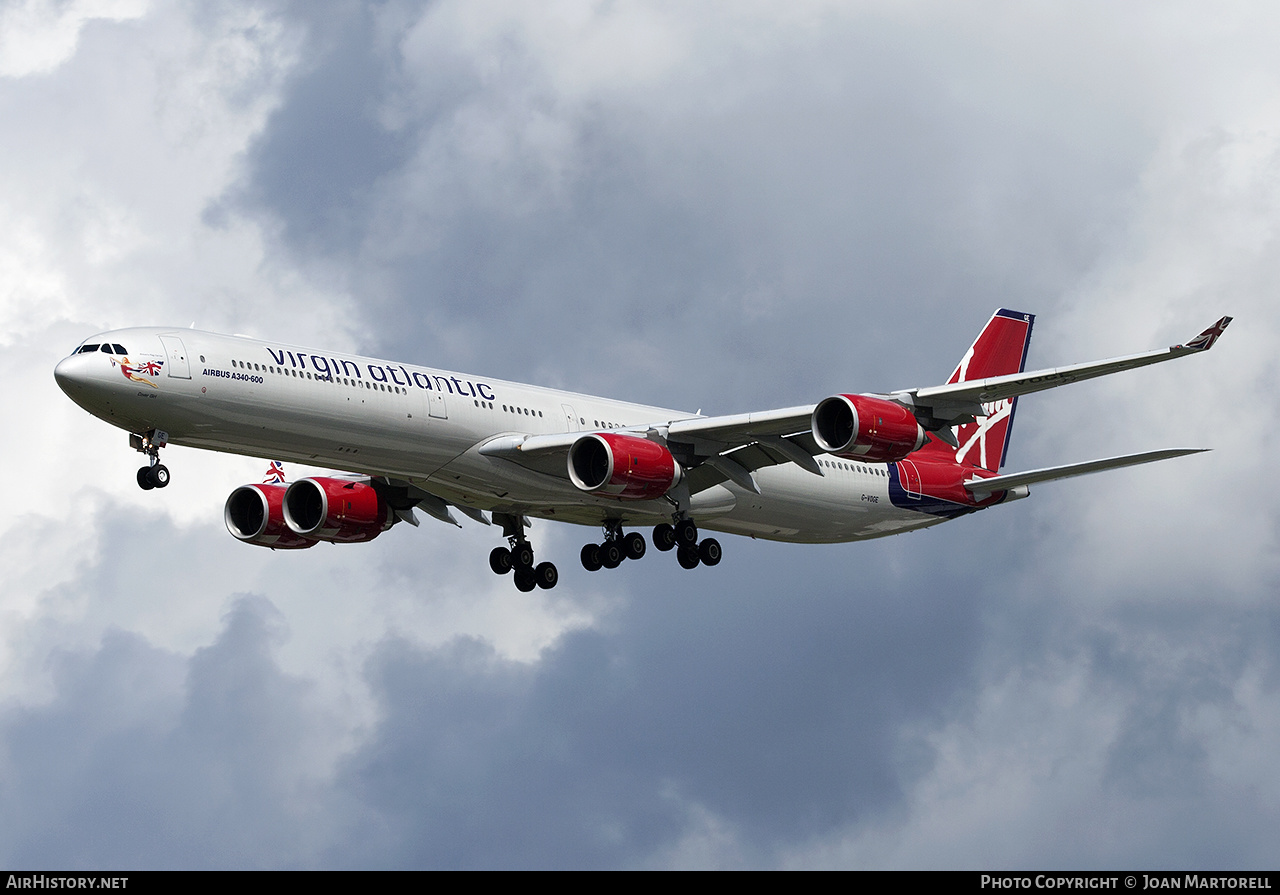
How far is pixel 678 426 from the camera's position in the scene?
161ft

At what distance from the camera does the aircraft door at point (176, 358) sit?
41.4 metres

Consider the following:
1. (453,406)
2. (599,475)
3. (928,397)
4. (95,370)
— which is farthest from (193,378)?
(928,397)

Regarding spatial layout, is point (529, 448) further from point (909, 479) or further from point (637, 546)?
point (909, 479)

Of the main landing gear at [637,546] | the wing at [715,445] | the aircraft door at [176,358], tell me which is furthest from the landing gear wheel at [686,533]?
the aircraft door at [176,358]

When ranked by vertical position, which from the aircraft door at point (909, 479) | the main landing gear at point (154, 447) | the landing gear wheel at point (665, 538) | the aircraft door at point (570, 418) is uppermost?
the aircraft door at point (909, 479)

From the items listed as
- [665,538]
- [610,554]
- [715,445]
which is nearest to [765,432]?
[715,445]

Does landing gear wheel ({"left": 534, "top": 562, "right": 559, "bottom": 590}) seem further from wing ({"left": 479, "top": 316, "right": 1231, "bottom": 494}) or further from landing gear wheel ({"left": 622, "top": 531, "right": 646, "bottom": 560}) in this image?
wing ({"left": 479, "top": 316, "right": 1231, "bottom": 494})

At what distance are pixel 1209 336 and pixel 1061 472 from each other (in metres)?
12.8

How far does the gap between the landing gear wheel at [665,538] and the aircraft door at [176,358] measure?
16450mm

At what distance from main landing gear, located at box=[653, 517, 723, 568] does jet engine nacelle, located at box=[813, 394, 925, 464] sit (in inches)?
265

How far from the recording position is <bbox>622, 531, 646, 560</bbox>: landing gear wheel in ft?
170

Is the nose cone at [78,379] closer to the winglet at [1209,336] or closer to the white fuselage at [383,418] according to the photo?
the white fuselage at [383,418]
